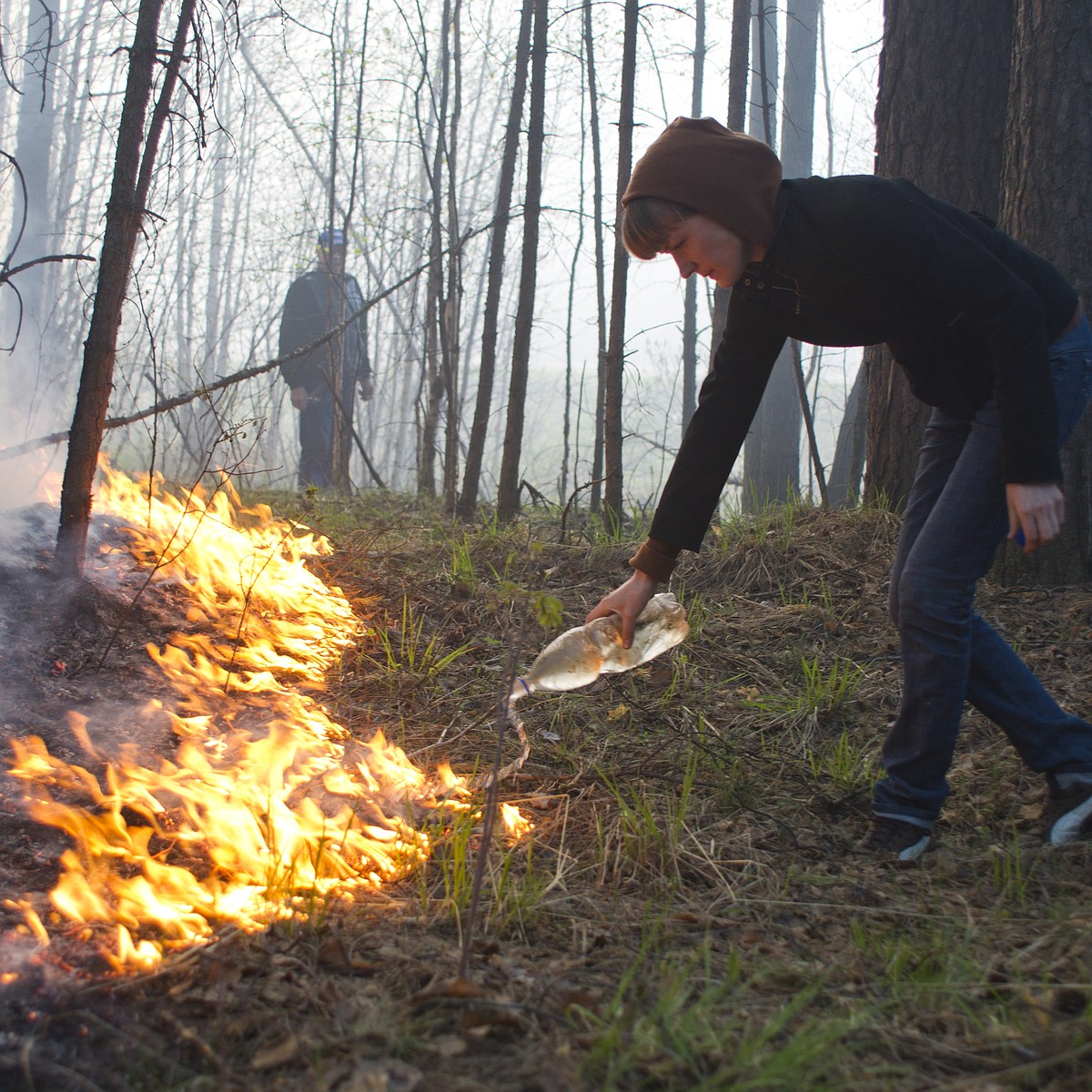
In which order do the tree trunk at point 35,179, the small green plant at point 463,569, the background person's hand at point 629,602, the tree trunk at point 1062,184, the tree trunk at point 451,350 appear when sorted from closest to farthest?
the background person's hand at point 629,602
the tree trunk at point 1062,184
the small green plant at point 463,569
the tree trunk at point 451,350
the tree trunk at point 35,179

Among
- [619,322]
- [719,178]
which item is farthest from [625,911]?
[619,322]

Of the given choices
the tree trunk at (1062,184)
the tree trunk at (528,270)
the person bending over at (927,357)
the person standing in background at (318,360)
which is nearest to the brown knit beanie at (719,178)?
the person bending over at (927,357)

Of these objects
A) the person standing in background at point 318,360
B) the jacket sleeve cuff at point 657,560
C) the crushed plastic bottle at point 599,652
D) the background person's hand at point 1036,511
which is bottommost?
the crushed plastic bottle at point 599,652

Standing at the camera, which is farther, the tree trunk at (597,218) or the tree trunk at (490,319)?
the tree trunk at (597,218)

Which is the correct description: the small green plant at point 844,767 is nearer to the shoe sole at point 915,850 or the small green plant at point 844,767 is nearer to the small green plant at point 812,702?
the small green plant at point 812,702

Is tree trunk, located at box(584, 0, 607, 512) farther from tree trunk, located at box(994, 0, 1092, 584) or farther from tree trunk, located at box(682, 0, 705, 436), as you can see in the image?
tree trunk, located at box(994, 0, 1092, 584)

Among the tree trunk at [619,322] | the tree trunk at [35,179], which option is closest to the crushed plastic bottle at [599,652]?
the tree trunk at [619,322]

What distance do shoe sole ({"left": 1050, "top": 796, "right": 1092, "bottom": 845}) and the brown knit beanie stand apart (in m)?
1.70

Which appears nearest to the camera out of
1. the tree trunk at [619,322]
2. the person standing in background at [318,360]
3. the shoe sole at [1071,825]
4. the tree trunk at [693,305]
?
the shoe sole at [1071,825]

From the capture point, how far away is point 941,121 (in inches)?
186

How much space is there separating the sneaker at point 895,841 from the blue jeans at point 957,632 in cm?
3

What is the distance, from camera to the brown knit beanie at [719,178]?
223 cm

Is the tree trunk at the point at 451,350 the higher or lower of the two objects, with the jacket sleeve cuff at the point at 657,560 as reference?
higher

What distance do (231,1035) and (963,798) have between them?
2.14 metres
